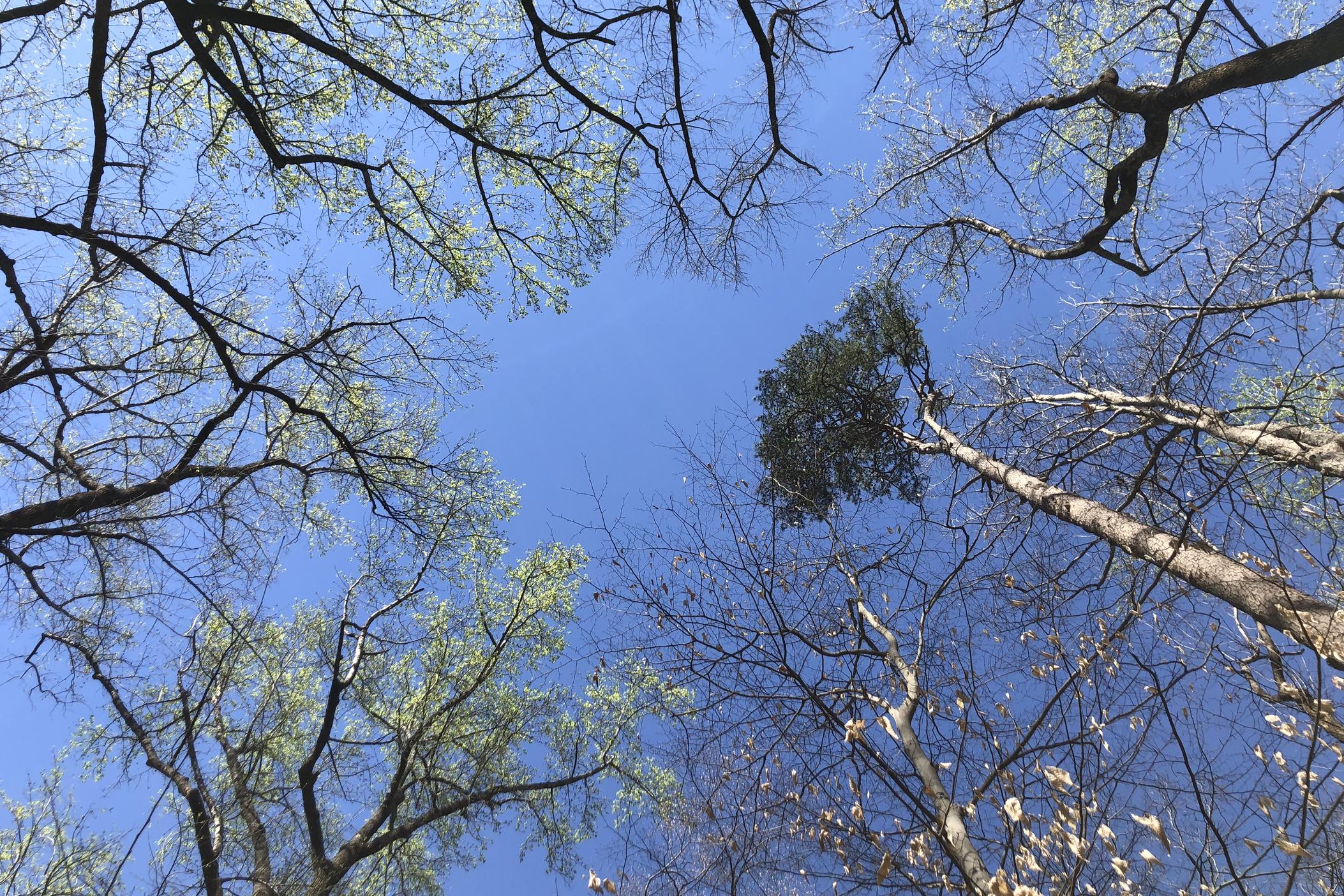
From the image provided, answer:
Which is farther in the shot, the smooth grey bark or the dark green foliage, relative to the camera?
the dark green foliage

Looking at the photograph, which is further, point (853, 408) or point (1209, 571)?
point (853, 408)

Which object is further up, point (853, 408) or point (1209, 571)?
point (853, 408)

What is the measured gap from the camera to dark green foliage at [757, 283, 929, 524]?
9352 millimetres

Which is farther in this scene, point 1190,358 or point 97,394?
point 97,394

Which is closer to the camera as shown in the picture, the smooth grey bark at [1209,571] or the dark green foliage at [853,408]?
the smooth grey bark at [1209,571]

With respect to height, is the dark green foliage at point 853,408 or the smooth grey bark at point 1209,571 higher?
the dark green foliage at point 853,408

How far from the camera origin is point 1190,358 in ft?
14.4

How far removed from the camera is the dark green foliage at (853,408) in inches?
368

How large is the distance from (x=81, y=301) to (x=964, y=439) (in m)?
10.5

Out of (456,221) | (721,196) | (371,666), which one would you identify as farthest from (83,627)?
(721,196)

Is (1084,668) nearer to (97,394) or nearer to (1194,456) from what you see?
(1194,456)

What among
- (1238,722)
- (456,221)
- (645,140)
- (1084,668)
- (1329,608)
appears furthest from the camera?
(456,221)

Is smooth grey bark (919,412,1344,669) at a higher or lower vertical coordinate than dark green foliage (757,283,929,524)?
lower

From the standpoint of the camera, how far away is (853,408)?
956 cm
